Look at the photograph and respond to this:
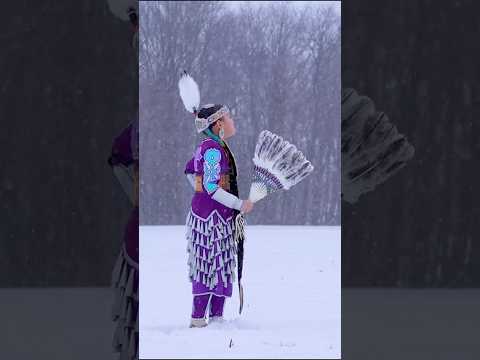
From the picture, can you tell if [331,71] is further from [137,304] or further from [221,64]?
[137,304]

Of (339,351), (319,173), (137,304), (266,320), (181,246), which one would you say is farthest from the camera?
(319,173)

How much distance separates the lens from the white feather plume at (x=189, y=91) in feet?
13.9

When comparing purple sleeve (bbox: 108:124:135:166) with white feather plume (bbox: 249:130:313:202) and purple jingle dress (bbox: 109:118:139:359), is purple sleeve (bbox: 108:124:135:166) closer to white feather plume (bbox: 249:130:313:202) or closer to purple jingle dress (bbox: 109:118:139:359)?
purple jingle dress (bbox: 109:118:139:359)

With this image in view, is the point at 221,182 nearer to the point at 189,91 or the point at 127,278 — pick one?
the point at 189,91

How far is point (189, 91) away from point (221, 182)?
47 centimetres

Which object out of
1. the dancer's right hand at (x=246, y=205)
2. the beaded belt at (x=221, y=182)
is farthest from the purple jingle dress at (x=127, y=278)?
the dancer's right hand at (x=246, y=205)

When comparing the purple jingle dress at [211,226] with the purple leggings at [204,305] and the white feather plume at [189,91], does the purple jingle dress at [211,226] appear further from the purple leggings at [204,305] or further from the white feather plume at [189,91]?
the white feather plume at [189,91]

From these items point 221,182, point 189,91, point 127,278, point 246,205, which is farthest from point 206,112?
point 127,278

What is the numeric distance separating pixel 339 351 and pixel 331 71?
4.71 metres

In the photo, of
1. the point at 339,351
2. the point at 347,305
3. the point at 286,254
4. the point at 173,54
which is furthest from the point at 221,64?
the point at 339,351

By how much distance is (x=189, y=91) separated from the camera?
4242 millimetres

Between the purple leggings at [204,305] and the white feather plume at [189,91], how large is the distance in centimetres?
92

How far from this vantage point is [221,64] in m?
7.79

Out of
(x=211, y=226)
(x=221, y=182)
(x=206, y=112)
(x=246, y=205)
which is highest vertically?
(x=206, y=112)
